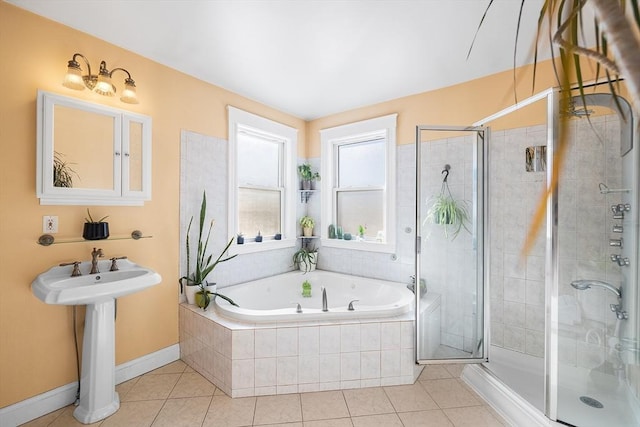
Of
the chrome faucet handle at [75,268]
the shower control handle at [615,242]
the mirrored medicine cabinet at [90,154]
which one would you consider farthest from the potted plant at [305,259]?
the shower control handle at [615,242]

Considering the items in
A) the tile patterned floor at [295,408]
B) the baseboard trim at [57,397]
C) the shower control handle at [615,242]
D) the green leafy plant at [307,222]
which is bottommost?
the tile patterned floor at [295,408]

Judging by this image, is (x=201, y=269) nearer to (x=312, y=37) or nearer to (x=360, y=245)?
(x=360, y=245)

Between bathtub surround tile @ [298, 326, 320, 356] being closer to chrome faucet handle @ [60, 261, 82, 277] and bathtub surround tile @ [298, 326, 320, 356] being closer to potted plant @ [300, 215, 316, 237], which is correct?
chrome faucet handle @ [60, 261, 82, 277]

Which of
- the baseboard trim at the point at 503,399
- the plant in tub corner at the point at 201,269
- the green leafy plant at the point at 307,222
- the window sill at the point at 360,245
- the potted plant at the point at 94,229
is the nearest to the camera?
the baseboard trim at the point at 503,399

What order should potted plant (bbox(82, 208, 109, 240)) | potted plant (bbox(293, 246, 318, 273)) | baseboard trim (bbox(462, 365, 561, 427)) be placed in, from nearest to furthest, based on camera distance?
baseboard trim (bbox(462, 365, 561, 427)) < potted plant (bbox(82, 208, 109, 240)) < potted plant (bbox(293, 246, 318, 273))

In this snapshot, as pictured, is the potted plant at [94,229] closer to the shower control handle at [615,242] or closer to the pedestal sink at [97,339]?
the pedestal sink at [97,339]

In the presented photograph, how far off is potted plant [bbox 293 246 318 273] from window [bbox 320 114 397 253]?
22 cm

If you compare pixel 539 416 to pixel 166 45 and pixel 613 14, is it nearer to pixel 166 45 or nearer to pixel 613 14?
pixel 613 14

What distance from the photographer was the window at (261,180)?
302 cm

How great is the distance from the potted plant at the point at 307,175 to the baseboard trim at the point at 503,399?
254cm

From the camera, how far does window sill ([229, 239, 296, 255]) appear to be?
3.03m

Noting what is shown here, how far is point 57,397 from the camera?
1.92 meters

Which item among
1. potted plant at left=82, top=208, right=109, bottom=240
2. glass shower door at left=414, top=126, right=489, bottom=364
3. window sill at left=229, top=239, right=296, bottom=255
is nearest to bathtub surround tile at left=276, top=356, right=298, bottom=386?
glass shower door at left=414, top=126, right=489, bottom=364

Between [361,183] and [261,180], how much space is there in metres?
1.21
